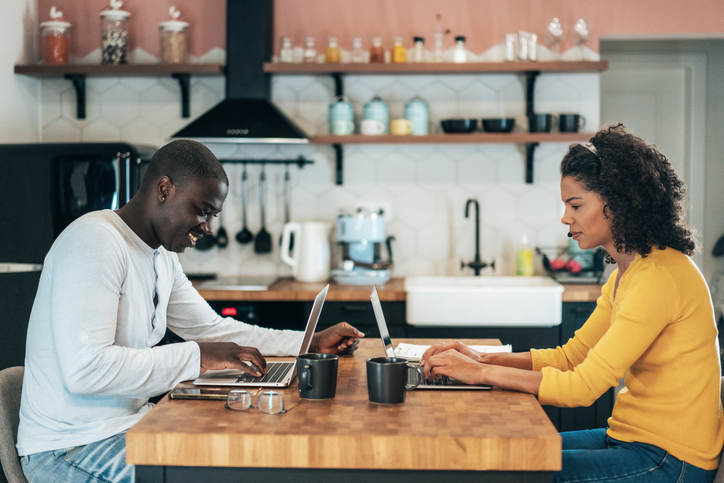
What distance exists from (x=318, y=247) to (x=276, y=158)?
23.7 inches

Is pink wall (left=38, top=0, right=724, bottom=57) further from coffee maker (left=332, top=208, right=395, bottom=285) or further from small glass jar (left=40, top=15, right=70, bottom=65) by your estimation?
coffee maker (left=332, top=208, right=395, bottom=285)

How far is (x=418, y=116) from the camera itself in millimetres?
3408

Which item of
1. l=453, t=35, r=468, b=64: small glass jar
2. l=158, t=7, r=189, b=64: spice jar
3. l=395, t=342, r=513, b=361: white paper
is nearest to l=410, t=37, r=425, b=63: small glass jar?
l=453, t=35, r=468, b=64: small glass jar

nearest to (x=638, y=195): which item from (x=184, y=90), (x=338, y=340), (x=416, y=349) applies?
(x=416, y=349)

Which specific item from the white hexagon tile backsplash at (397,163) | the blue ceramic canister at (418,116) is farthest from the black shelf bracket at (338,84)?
the blue ceramic canister at (418,116)

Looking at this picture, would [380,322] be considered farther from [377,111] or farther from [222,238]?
[222,238]

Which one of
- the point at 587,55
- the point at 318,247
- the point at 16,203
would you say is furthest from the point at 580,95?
the point at 16,203

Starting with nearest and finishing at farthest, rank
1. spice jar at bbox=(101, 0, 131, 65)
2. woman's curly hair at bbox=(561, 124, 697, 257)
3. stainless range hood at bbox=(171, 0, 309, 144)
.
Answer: woman's curly hair at bbox=(561, 124, 697, 257) < stainless range hood at bbox=(171, 0, 309, 144) < spice jar at bbox=(101, 0, 131, 65)

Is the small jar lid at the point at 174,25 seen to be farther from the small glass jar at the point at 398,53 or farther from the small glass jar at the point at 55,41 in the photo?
the small glass jar at the point at 398,53

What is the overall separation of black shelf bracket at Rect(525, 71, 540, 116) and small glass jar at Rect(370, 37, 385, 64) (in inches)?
30.5

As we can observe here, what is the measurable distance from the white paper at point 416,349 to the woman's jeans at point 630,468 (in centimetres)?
42

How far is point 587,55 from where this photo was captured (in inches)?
139

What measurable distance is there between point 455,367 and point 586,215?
487 mm

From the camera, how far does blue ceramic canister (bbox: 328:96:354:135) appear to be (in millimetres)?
3383
